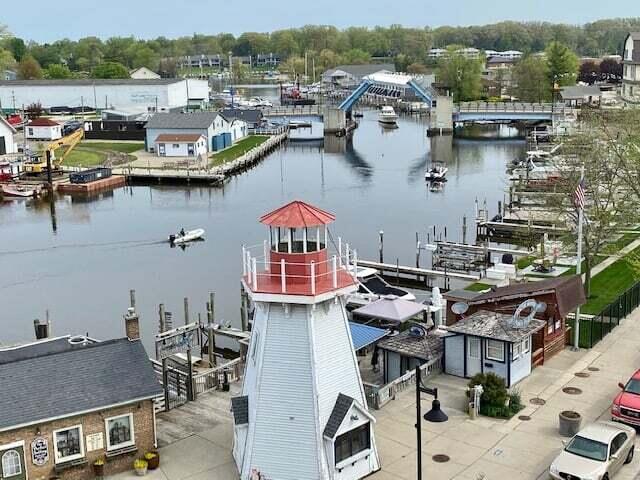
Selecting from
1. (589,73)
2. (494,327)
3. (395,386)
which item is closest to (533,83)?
(589,73)

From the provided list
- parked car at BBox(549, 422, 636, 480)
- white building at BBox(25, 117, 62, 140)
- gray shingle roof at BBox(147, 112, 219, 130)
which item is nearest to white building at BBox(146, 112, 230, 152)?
gray shingle roof at BBox(147, 112, 219, 130)

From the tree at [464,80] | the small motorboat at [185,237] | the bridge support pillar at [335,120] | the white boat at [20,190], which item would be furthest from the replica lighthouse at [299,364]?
the tree at [464,80]

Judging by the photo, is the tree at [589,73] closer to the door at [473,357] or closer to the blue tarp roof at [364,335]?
the blue tarp roof at [364,335]

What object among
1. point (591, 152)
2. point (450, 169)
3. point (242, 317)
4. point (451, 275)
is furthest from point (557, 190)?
point (450, 169)

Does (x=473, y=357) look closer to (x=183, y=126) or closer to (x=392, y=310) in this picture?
(x=392, y=310)

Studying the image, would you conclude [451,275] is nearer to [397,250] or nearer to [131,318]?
[397,250]

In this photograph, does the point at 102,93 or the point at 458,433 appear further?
the point at 102,93

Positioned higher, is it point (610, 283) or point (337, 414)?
point (337, 414)

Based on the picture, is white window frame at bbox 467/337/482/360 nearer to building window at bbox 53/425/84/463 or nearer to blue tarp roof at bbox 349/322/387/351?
blue tarp roof at bbox 349/322/387/351
